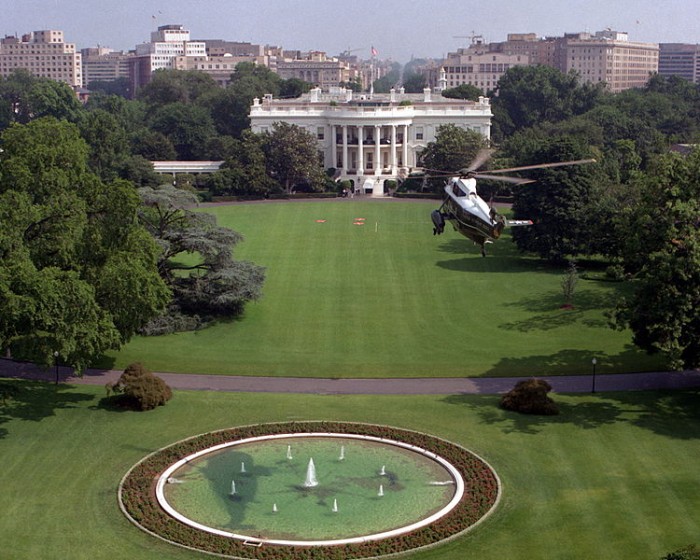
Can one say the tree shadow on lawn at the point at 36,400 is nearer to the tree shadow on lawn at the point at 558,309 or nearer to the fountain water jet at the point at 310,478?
A: the fountain water jet at the point at 310,478

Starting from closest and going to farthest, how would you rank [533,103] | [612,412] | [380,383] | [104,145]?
[612,412]
[380,383]
[104,145]
[533,103]

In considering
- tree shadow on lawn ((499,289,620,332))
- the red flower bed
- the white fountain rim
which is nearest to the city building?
tree shadow on lawn ((499,289,620,332))

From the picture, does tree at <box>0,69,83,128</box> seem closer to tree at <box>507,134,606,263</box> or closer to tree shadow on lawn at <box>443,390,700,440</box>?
tree at <box>507,134,606,263</box>

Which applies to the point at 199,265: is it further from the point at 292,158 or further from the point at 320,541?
the point at 292,158

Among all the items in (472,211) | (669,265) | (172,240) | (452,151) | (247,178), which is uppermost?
(452,151)

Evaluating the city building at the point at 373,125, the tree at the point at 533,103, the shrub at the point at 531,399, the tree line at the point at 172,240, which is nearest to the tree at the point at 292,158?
the city building at the point at 373,125

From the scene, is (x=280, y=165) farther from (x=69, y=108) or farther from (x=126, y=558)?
(x=126, y=558)

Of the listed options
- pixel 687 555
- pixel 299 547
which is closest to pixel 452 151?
pixel 299 547
